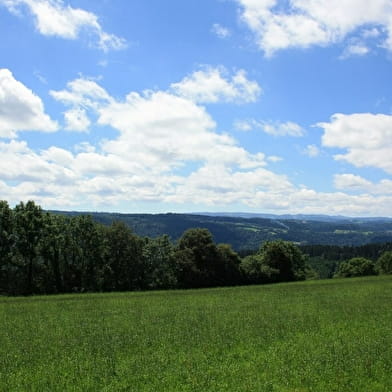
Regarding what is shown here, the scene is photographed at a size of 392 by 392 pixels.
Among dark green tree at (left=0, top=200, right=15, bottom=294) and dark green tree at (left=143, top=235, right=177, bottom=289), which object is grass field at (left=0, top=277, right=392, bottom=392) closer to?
dark green tree at (left=0, top=200, right=15, bottom=294)

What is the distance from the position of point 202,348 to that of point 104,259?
5763 cm

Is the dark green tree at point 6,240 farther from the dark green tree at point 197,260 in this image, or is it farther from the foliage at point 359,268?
the foliage at point 359,268

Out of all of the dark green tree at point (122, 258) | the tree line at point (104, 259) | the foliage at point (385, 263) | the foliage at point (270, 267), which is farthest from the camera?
the foliage at point (385, 263)

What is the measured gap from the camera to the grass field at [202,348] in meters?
15.2

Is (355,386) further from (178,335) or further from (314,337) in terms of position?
(178,335)

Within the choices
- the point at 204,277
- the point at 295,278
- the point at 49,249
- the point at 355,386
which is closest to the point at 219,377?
the point at 355,386

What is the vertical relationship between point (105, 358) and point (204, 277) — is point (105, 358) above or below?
above

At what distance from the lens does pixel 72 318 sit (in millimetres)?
31516

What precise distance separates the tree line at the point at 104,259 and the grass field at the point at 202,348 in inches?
1184

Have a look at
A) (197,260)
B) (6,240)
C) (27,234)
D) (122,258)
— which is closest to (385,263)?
(197,260)

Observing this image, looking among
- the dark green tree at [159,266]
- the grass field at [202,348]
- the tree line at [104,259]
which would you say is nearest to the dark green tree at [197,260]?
the tree line at [104,259]

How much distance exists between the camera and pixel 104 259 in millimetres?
75312

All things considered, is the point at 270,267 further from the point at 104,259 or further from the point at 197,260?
the point at 104,259

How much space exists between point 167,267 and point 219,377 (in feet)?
218
